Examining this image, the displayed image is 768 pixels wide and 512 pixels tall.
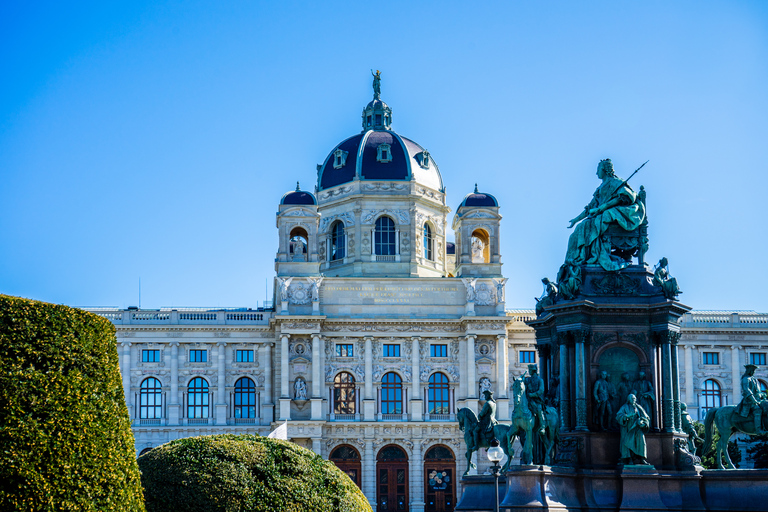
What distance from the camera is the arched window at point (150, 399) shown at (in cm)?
7219

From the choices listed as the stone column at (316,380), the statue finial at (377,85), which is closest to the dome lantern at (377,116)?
the statue finial at (377,85)

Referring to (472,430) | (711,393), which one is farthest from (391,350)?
(472,430)

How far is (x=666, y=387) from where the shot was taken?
86.1ft

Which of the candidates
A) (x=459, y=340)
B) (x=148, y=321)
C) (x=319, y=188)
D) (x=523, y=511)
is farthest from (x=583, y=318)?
(x=319, y=188)

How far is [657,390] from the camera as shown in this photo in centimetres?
2630

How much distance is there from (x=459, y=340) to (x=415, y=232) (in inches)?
388

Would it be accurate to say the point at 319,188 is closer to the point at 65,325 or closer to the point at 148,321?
the point at 148,321

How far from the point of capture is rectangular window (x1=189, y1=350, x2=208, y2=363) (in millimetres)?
73062

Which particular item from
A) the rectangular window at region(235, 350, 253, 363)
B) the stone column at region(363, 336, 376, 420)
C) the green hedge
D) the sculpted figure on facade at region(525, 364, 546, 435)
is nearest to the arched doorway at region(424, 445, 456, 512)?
the stone column at region(363, 336, 376, 420)

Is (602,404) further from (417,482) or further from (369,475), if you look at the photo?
(417,482)

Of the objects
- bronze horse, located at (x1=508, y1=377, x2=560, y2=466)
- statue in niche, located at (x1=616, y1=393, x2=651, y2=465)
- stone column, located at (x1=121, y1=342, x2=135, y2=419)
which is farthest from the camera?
stone column, located at (x1=121, y1=342, x2=135, y2=419)

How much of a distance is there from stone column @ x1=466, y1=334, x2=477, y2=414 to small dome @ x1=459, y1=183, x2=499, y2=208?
1035 centimetres

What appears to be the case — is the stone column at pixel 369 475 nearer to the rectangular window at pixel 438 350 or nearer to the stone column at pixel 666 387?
the rectangular window at pixel 438 350

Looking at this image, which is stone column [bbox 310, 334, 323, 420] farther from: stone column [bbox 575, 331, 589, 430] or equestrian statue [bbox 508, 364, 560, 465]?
stone column [bbox 575, 331, 589, 430]
